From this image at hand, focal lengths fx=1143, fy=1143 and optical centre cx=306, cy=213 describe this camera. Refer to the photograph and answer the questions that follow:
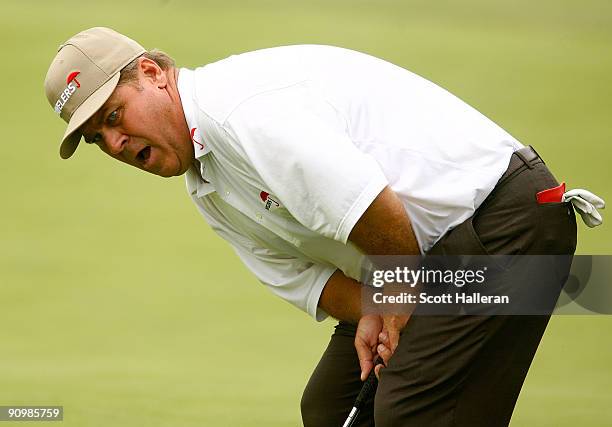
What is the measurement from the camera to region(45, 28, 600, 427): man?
1959 mm

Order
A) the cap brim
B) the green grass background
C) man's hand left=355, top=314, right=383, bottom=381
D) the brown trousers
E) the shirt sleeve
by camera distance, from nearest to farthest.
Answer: the shirt sleeve → the brown trousers → the cap brim → man's hand left=355, top=314, right=383, bottom=381 → the green grass background

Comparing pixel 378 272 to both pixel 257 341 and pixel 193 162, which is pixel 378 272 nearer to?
pixel 193 162

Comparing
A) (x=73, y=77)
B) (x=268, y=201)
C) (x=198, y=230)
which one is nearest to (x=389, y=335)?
(x=268, y=201)

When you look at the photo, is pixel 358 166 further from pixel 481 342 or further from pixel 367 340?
pixel 367 340

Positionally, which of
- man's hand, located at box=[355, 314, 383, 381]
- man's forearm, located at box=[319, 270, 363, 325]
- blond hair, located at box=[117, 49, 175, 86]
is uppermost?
blond hair, located at box=[117, 49, 175, 86]

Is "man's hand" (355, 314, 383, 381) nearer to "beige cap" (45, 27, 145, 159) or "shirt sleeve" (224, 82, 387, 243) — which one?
"shirt sleeve" (224, 82, 387, 243)

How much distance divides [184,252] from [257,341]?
78 cm

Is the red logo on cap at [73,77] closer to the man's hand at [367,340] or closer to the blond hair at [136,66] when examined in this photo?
the blond hair at [136,66]

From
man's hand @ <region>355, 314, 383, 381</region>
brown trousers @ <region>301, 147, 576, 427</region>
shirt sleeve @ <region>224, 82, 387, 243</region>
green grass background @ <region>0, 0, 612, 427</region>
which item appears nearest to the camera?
shirt sleeve @ <region>224, 82, 387, 243</region>

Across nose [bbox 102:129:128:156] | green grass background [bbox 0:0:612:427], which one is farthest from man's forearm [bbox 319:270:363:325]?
green grass background [bbox 0:0:612:427]

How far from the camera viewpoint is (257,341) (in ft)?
13.2

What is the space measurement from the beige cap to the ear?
0.03 m

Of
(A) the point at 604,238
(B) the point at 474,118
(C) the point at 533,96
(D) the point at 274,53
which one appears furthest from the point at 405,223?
(C) the point at 533,96

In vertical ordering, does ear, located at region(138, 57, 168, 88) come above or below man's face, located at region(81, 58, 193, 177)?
above
